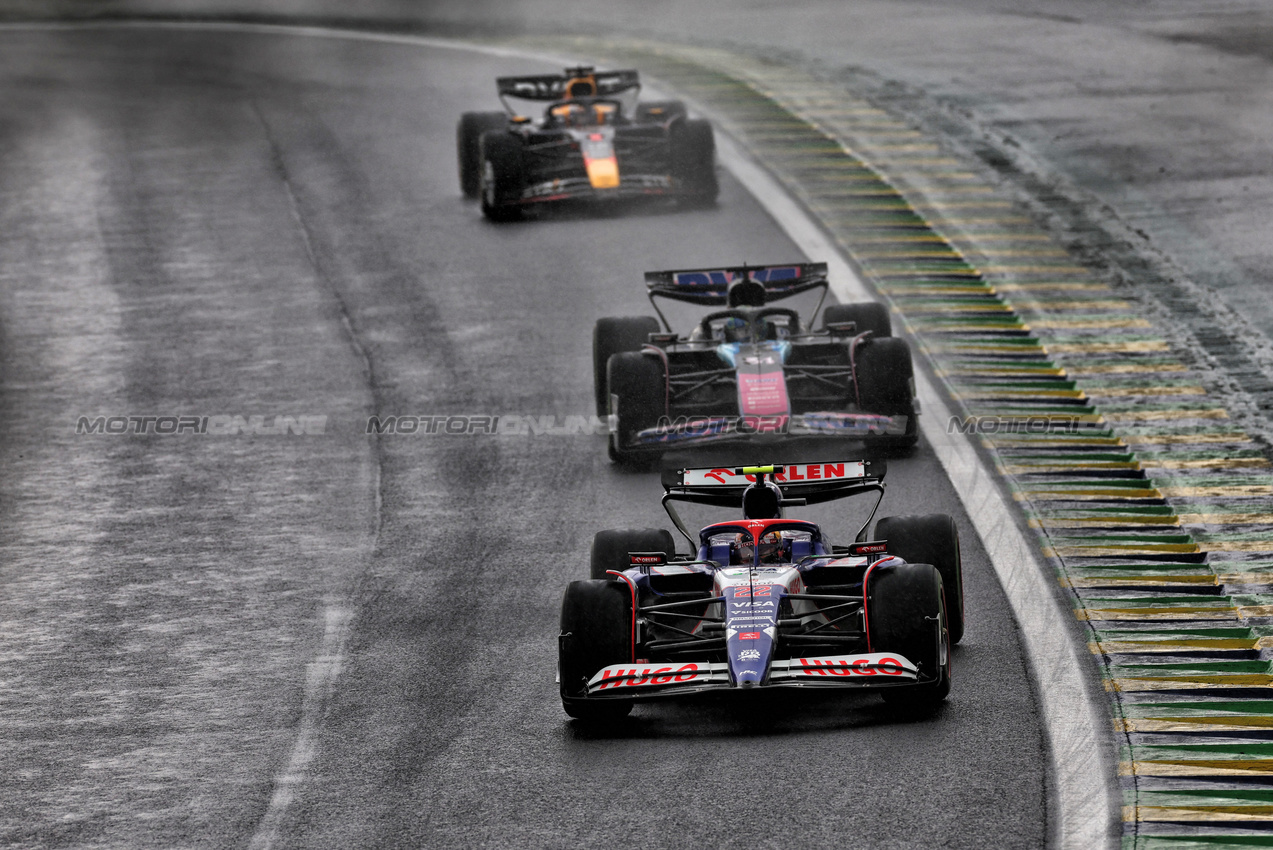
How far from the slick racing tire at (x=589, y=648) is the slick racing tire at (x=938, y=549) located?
185cm

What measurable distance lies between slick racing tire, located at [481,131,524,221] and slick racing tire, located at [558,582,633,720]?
1339 centimetres

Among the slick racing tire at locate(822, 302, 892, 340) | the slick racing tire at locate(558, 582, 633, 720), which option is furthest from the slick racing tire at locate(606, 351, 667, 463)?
the slick racing tire at locate(558, 582, 633, 720)

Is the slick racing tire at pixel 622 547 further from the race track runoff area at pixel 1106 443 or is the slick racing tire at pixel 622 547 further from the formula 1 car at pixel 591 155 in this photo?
the formula 1 car at pixel 591 155

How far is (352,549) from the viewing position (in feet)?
47.4

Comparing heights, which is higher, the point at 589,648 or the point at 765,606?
the point at 765,606

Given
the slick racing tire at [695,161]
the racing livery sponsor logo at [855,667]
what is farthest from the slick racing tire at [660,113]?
the racing livery sponsor logo at [855,667]

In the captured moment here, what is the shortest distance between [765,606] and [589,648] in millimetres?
966

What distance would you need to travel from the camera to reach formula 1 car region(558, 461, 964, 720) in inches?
407

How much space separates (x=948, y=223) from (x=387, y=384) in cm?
716

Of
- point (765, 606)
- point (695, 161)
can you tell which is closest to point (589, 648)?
point (765, 606)

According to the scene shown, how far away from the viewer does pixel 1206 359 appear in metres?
17.6

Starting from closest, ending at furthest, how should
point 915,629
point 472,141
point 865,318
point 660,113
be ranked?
point 915,629
point 865,318
point 660,113
point 472,141

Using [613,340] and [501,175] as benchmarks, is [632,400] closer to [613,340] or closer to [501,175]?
[613,340]

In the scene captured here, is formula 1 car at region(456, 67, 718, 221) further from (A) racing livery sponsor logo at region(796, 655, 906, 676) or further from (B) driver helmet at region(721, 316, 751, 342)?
(A) racing livery sponsor logo at region(796, 655, 906, 676)
